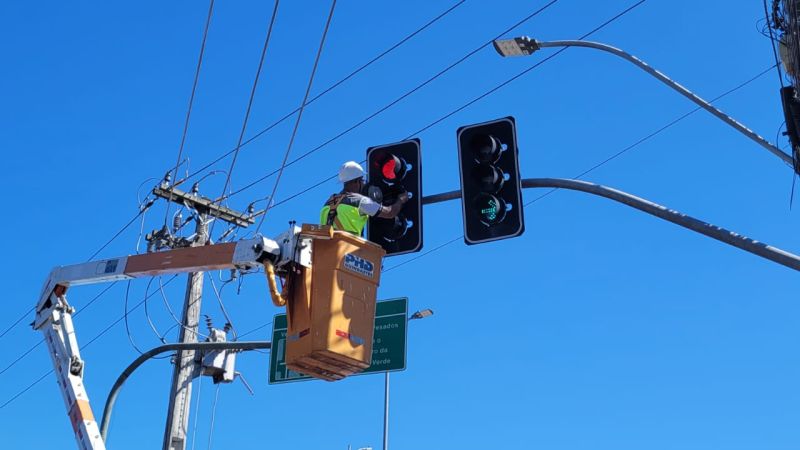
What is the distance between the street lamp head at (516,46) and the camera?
11.9 meters

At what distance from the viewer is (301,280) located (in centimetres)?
945

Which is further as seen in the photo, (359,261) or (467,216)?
(467,216)

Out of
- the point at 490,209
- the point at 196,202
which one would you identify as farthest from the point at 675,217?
the point at 196,202

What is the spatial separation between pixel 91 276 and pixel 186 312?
26.8ft

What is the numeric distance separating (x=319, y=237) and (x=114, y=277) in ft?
12.5

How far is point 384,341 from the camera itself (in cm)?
1748

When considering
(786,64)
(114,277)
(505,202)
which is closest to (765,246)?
Result: (505,202)

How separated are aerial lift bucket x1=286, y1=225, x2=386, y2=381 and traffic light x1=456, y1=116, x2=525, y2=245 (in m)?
1.17

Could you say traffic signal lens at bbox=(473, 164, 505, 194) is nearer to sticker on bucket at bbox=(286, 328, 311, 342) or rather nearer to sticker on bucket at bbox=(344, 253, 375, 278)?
sticker on bucket at bbox=(344, 253, 375, 278)

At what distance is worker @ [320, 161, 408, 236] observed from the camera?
32.9 ft

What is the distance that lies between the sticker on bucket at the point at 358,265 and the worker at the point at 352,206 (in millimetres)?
438

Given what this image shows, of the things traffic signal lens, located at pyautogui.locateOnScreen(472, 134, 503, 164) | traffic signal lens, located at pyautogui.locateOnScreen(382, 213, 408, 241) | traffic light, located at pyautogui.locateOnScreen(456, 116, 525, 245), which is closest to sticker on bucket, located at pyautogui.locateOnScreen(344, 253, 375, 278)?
traffic signal lens, located at pyautogui.locateOnScreen(382, 213, 408, 241)

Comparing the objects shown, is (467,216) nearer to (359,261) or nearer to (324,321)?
(359,261)

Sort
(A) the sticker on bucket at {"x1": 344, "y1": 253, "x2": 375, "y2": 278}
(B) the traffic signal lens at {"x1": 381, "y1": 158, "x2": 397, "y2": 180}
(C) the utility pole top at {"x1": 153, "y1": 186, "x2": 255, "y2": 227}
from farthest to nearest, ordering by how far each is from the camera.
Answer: (C) the utility pole top at {"x1": 153, "y1": 186, "x2": 255, "y2": 227} < (B) the traffic signal lens at {"x1": 381, "y1": 158, "x2": 397, "y2": 180} < (A) the sticker on bucket at {"x1": 344, "y1": 253, "x2": 375, "y2": 278}
